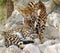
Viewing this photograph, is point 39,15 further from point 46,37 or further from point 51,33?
point 51,33

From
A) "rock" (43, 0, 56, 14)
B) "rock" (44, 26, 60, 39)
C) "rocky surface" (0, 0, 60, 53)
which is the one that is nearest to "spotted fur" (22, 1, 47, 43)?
"rocky surface" (0, 0, 60, 53)

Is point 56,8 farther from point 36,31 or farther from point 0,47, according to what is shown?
point 0,47

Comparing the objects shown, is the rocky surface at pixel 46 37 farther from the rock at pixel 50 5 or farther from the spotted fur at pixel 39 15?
the spotted fur at pixel 39 15

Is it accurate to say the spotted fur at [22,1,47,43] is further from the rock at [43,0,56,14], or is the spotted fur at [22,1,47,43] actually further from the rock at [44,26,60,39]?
the rock at [43,0,56,14]

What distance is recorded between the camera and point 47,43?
4.36m

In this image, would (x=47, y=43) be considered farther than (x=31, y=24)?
No

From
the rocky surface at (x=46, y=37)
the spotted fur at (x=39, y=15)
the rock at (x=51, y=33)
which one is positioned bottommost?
the rock at (x=51, y=33)

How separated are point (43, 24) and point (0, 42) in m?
0.86

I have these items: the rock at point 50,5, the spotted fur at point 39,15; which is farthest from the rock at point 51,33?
the rock at point 50,5

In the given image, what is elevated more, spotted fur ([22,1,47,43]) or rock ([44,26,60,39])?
spotted fur ([22,1,47,43])

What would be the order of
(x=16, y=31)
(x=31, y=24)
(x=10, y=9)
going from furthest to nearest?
1. (x=10, y=9)
2. (x=31, y=24)
3. (x=16, y=31)

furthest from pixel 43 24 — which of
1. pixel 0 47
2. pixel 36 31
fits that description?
pixel 0 47

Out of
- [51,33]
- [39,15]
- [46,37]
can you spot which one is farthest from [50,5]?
[39,15]

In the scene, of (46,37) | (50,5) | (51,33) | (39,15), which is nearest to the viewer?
(39,15)
